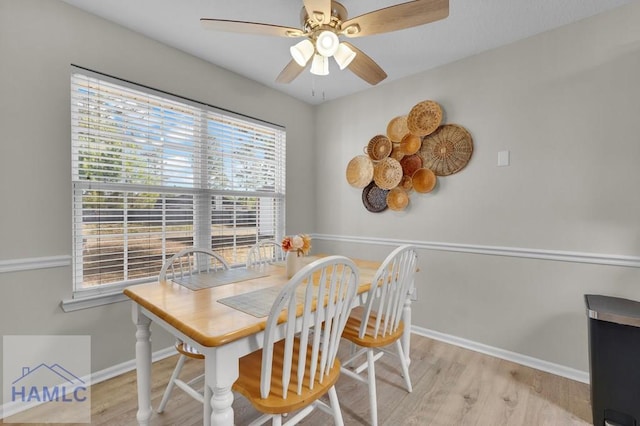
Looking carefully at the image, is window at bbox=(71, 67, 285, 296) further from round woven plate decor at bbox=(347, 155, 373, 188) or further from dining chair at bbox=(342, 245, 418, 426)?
dining chair at bbox=(342, 245, 418, 426)

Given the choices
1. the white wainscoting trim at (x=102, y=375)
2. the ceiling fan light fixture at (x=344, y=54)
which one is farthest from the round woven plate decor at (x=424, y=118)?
the white wainscoting trim at (x=102, y=375)

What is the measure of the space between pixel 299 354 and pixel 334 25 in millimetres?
1598

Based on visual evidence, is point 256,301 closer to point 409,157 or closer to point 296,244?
point 296,244

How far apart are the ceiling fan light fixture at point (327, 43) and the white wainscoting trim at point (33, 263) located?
6.44 feet

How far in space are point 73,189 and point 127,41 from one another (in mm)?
1092

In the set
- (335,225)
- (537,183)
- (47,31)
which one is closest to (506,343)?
(537,183)

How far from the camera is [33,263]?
5.54 feet

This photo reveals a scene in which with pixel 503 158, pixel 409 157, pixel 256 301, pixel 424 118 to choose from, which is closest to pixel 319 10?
pixel 256 301

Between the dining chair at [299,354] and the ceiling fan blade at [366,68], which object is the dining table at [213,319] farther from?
the ceiling fan blade at [366,68]

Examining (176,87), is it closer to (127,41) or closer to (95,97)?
(127,41)

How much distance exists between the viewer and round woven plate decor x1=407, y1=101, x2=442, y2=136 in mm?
2529

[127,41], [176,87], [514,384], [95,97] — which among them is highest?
[127,41]

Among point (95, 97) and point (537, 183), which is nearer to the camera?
point (95, 97)

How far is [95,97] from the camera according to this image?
1931 millimetres
